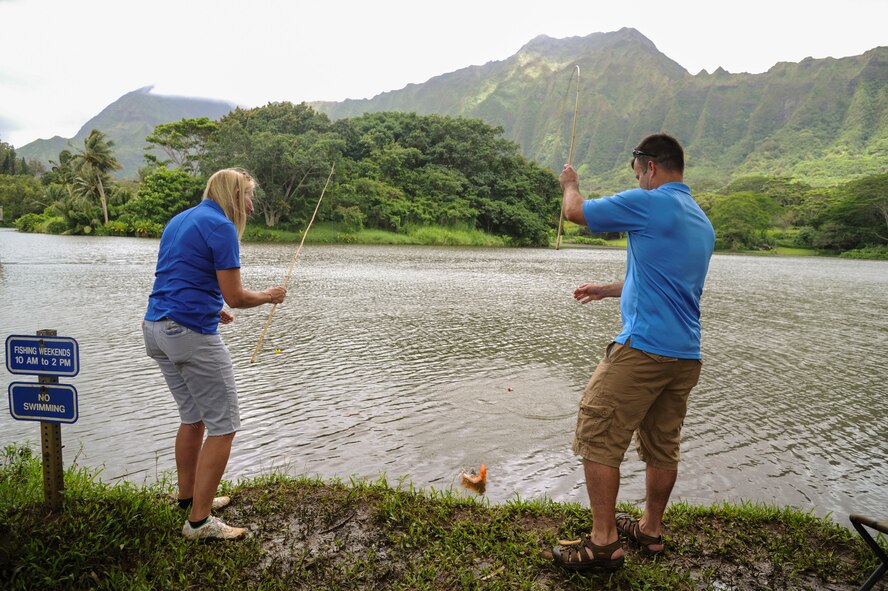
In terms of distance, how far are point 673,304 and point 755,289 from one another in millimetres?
23488

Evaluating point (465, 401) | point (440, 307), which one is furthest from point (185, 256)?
point (440, 307)

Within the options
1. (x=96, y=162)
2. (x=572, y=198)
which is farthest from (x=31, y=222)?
(x=572, y=198)

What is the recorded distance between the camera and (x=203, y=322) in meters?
3.22

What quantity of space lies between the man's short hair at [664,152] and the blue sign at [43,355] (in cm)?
355

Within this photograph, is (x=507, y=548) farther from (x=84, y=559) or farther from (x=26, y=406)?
(x=26, y=406)

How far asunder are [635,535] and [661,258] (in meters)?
1.78

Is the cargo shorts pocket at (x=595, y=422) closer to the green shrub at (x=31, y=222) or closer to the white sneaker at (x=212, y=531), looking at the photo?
the white sneaker at (x=212, y=531)

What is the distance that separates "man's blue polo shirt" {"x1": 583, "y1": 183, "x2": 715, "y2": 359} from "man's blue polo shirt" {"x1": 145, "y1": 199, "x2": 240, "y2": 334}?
82.9 inches

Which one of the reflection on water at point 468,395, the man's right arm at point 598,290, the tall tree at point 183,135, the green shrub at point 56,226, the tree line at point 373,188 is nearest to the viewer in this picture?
the man's right arm at point 598,290

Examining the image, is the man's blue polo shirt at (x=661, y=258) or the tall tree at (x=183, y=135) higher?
the tall tree at (x=183, y=135)

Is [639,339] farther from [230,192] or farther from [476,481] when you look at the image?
[230,192]

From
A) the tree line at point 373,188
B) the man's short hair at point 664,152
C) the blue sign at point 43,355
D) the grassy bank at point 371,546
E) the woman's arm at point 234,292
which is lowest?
the grassy bank at point 371,546

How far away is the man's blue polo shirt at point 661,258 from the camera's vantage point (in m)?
3.07

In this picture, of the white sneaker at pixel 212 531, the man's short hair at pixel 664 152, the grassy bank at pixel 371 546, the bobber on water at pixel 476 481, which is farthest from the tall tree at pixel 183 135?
the man's short hair at pixel 664 152
